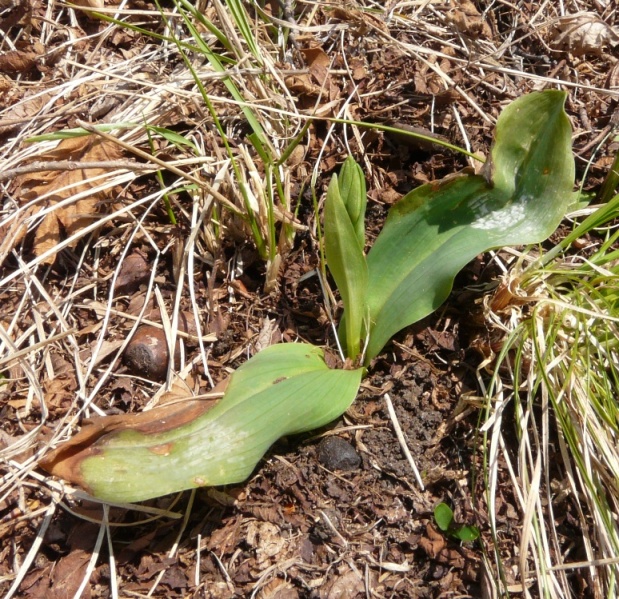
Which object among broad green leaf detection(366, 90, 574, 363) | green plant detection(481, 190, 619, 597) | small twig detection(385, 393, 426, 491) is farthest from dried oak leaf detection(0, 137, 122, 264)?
green plant detection(481, 190, 619, 597)

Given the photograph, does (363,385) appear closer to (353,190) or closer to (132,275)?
(353,190)

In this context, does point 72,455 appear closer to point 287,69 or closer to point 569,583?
point 569,583

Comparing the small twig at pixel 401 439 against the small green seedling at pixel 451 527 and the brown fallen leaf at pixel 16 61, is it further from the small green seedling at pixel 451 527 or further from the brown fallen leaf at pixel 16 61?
the brown fallen leaf at pixel 16 61

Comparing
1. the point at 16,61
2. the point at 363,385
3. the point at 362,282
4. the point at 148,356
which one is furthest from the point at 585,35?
the point at 16,61

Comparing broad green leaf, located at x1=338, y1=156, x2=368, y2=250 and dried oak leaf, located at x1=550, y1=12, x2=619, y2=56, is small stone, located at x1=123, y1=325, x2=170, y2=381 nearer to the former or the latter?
broad green leaf, located at x1=338, y1=156, x2=368, y2=250

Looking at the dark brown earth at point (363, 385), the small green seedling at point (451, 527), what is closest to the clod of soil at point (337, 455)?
the dark brown earth at point (363, 385)

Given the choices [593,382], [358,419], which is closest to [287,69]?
[358,419]

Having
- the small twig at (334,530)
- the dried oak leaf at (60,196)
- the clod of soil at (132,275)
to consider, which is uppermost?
the dried oak leaf at (60,196)
